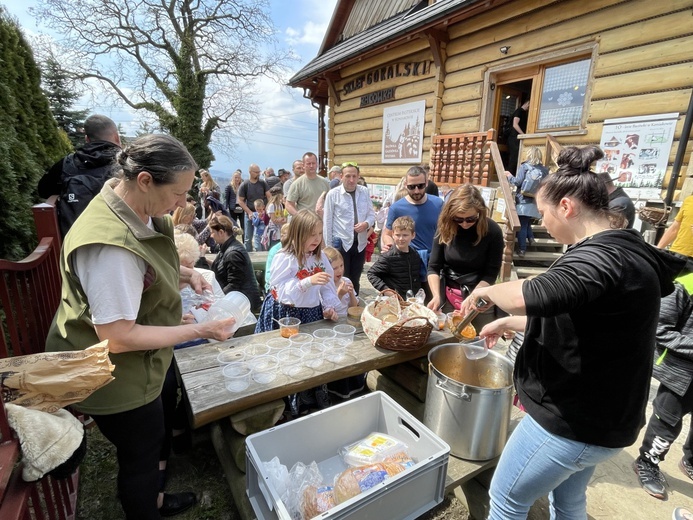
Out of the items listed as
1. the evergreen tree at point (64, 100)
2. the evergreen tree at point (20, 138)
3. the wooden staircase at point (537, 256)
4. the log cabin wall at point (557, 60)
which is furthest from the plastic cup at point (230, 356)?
the evergreen tree at point (64, 100)

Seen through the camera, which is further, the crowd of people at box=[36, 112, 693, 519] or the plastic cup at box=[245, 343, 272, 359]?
the plastic cup at box=[245, 343, 272, 359]

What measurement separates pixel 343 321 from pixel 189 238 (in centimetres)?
161

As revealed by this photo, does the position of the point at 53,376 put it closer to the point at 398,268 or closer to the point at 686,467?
the point at 398,268

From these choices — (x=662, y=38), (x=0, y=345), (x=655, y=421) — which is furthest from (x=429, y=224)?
(x=662, y=38)

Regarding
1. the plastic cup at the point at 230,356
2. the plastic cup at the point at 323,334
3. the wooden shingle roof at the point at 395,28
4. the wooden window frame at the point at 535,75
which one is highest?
the wooden shingle roof at the point at 395,28

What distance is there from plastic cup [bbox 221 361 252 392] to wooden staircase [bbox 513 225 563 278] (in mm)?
5101

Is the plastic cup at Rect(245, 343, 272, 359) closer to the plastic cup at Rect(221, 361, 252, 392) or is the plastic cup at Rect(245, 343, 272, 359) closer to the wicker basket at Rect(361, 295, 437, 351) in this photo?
the plastic cup at Rect(221, 361, 252, 392)

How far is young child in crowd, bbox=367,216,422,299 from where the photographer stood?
350cm

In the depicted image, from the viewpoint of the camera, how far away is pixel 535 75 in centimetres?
636

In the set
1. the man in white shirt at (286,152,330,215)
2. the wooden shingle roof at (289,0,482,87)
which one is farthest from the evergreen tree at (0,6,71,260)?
the wooden shingle roof at (289,0,482,87)

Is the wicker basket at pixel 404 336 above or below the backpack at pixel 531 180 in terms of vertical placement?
below

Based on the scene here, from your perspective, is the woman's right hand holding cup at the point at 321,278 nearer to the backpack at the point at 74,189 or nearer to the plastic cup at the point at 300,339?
the plastic cup at the point at 300,339

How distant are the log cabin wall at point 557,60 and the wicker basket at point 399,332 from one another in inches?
192

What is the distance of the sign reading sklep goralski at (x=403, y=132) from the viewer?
838cm
